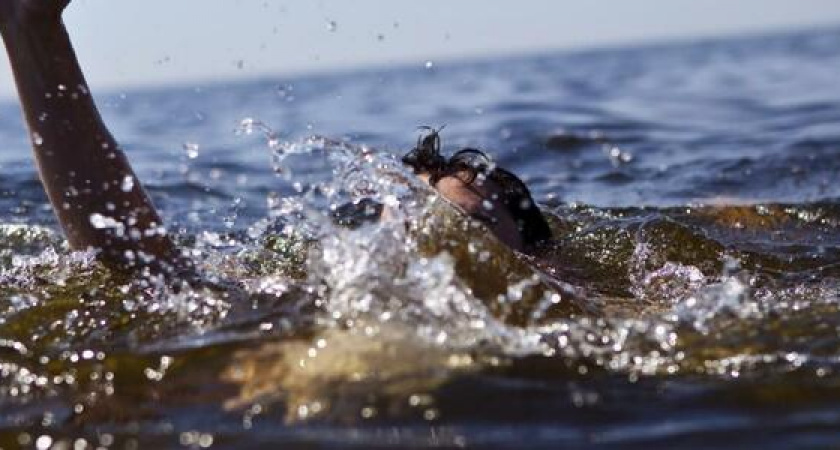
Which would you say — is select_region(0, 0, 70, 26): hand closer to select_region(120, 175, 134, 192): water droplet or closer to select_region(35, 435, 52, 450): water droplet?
select_region(120, 175, 134, 192): water droplet

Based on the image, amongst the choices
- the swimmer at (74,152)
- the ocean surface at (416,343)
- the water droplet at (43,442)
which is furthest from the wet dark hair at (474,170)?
the water droplet at (43,442)

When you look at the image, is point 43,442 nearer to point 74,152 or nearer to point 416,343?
point 416,343

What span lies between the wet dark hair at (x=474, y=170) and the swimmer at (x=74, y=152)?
3.41 ft

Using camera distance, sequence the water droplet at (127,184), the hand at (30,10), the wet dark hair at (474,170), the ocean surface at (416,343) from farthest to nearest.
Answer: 1. the wet dark hair at (474,170)
2. the water droplet at (127,184)
3. the hand at (30,10)
4. the ocean surface at (416,343)

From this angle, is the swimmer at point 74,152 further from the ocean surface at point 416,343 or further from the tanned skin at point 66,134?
the ocean surface at point 416,343

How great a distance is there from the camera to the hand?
378 cm

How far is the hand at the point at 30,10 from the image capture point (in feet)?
12.4

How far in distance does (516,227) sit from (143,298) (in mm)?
1445

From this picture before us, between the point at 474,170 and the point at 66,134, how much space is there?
1436 millimetres

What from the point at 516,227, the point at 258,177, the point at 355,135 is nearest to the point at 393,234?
the point at 516,227

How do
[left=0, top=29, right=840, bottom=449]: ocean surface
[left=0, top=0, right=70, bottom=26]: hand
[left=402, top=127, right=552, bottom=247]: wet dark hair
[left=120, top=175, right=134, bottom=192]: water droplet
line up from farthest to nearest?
[left=402, top=127, right=552, bottom=247]: wet dark hair, [left=120, top=175, right=134, bottom=192]: water droplet, [left=0, top=0, right=70, bottom=26]: hand, [left=0, top=29, right=840, bottom=449]: ocean surface

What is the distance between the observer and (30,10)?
12.4 feet

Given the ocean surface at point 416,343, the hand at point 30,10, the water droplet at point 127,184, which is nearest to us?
the ocean surface at point 416,343

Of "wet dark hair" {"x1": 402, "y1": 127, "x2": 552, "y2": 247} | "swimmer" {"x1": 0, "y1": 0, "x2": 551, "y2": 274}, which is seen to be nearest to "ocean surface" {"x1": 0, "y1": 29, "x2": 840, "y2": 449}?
"swimmer" {"x1": 0, "y1": 0, "x2": 551, "y2": 274}
